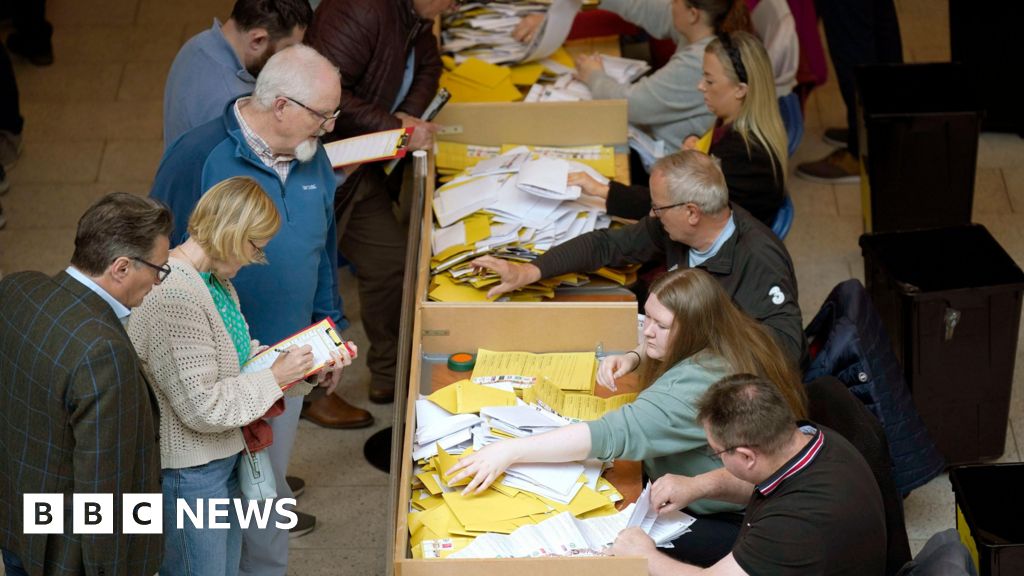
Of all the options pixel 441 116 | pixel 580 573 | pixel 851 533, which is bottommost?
pixel 441 116

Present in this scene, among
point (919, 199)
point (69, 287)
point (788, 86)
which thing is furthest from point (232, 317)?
point (919, 199)

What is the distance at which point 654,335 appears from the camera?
11.2ft

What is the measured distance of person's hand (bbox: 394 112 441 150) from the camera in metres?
4.61

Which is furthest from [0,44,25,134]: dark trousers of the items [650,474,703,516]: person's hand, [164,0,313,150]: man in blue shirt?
[650,474,703,516]: person's hand

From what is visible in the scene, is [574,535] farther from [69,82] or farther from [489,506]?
[69,82]

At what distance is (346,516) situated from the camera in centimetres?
455

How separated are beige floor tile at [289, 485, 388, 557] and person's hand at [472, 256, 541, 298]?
0.92 meters

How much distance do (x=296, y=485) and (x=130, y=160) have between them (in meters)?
2.84

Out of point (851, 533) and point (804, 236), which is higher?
point (851, 533)

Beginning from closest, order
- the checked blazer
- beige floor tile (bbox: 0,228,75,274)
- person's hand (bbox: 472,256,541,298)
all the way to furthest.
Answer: the checked blazer
person's hand (bbox: 472,256,541,298)
beige floor tile (bbox: 0,228,75,274)

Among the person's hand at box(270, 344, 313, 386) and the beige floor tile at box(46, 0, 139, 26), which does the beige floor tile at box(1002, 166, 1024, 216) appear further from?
the beige floor tile at box(46, 0, 139, 26)

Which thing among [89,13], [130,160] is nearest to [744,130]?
[130,160]

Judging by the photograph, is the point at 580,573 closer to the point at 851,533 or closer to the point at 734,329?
the point at 851,533

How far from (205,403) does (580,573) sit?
99 centimetres
